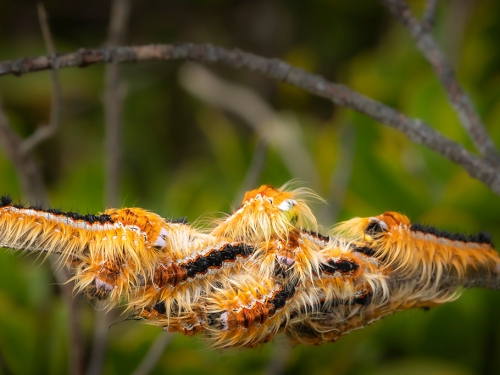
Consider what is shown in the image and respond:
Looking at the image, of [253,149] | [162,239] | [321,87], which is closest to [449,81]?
[321,87]

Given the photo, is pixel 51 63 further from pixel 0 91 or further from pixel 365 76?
pixel 0 91

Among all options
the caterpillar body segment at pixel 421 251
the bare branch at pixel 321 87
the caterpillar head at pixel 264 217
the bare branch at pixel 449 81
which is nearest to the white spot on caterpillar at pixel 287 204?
the caterpillar head at pixel 264 217

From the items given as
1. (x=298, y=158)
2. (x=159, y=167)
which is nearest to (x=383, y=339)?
(x=298, y=158)

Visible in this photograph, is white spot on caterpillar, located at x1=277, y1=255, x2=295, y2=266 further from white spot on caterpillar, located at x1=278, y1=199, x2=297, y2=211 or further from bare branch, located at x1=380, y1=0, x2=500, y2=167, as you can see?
bare branch, located at x1=380, y1=0, x2=500, y2=167

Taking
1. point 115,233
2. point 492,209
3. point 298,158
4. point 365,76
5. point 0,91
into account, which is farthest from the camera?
point 0,91

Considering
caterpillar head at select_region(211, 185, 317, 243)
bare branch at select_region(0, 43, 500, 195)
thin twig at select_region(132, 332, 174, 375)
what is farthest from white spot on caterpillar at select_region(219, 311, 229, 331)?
thin twig at select_region(132, 332, 174, 375)

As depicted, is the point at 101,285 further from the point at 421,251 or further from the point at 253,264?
the point at 421,251

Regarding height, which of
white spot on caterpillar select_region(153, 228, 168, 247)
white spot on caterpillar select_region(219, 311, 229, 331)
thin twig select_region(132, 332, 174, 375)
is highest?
thin twig select_region(132, 332, 174, 375)
